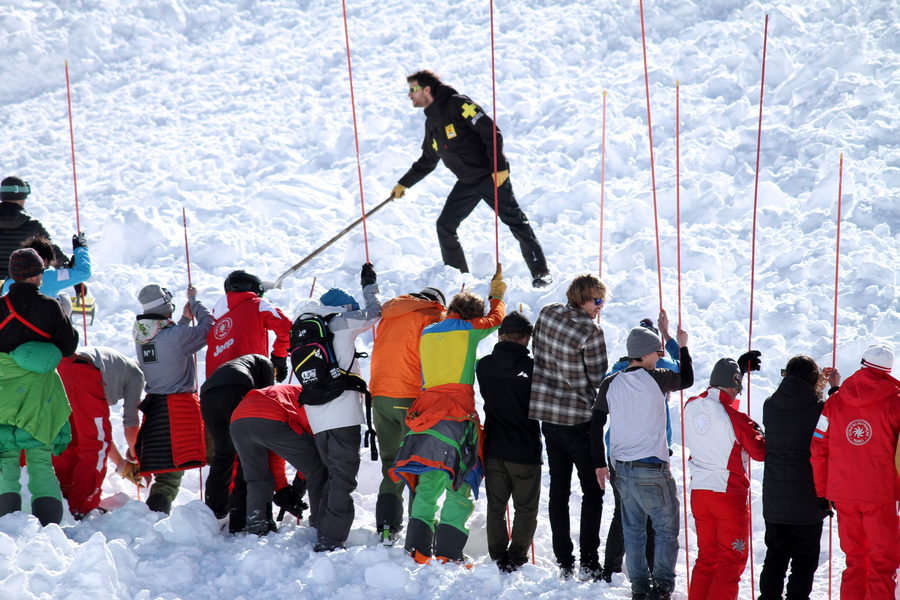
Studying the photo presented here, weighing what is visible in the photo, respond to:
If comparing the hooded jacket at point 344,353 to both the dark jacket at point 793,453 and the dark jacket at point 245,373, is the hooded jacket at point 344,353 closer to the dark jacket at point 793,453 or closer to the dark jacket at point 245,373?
the dark jacket at point 245,373

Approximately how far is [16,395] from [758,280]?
6922 mm

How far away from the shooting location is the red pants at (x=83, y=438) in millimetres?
4762

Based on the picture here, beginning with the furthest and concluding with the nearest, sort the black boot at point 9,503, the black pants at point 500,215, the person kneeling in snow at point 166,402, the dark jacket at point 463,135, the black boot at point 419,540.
→ 1. the black pants at point 500,215
2. the dark jacket at point 463,135
3. the person kneeling in snow at point 166,402
4. the black boot at point 419,540
5. the black boot at point 9,503

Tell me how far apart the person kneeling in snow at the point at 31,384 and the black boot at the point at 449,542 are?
6.54 ft

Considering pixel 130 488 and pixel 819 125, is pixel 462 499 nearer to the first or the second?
pixel 130 488

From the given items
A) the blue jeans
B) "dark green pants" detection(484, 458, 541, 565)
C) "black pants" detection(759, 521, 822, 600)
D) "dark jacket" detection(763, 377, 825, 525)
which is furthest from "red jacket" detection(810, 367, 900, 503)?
"dark green pants" detection(484, 458, 541, 565)

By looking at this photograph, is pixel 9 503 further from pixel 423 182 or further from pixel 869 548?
pixel 423 182

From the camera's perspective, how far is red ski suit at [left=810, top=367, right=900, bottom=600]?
12.1ft

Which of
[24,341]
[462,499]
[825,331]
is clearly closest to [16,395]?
[24,341]

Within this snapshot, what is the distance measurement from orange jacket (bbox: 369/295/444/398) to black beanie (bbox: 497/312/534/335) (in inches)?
19.0

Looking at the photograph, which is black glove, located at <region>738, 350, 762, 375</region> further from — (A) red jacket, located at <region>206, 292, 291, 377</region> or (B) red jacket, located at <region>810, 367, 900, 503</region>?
(A) red jacket, located at <region>206, 292, 291, 377</region>

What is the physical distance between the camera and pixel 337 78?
44.9ft

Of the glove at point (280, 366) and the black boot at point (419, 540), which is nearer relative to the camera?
the black boot at point (419, 540)

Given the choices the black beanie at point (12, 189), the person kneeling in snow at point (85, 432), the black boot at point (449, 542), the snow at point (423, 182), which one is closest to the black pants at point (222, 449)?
the snow at point (423, 182)
